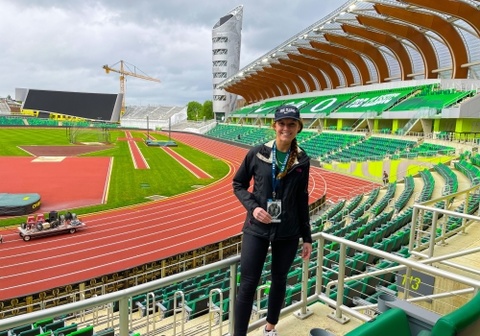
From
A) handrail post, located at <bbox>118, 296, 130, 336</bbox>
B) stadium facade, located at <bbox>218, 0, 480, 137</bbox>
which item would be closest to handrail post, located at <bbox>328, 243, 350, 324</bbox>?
handrail post, located at <bbox>118, 296, 130, 336</bbox>

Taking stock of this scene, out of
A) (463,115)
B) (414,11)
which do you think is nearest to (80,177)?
(463,115)

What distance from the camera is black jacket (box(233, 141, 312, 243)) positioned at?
301 cm

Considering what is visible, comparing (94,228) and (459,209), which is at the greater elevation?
(459,209)

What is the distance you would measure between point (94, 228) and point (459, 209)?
12.8m

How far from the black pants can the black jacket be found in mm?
97

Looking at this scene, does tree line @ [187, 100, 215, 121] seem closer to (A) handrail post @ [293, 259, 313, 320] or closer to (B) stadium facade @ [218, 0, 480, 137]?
(B) stadium facade @ [218, 0, 480, 137]

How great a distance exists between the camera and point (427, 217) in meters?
9.48

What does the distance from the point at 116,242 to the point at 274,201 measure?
1171 centimetres

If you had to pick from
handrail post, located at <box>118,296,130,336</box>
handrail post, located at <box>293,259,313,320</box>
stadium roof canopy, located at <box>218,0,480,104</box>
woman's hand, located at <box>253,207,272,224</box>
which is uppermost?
stadium roof canopy, located at <box>218,0,480,104</box>

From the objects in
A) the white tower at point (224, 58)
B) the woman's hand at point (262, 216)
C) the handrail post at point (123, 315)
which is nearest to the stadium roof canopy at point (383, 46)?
the woman's hand at point (262, 216)

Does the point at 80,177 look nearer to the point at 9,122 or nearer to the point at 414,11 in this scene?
the point at 414,11

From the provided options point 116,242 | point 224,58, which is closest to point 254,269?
point 116,242

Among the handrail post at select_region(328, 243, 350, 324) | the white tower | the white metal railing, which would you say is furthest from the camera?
the white tower

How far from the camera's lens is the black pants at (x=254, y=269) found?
120 inches
